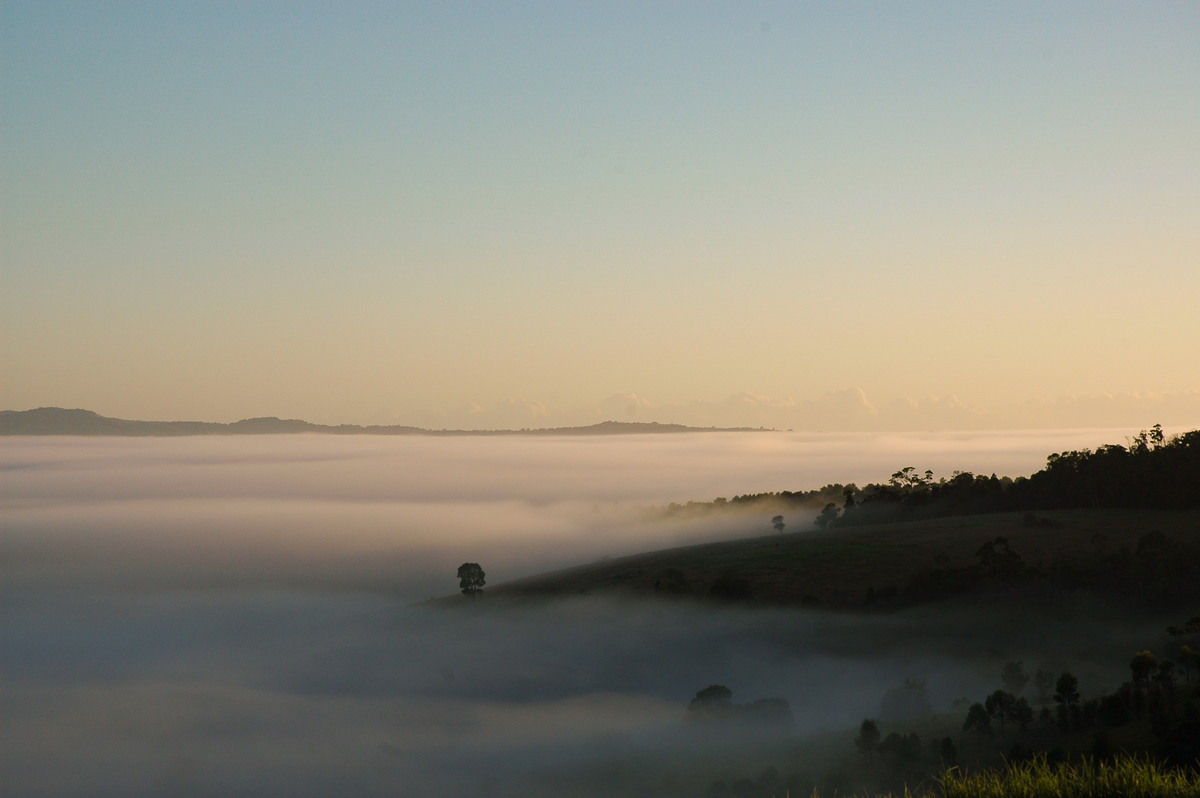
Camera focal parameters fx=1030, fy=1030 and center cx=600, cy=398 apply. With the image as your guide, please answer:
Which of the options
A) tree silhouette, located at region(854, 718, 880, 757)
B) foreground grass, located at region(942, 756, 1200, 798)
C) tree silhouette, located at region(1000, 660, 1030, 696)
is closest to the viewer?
foreground grass, located at region(942, 756, 1200, 798)

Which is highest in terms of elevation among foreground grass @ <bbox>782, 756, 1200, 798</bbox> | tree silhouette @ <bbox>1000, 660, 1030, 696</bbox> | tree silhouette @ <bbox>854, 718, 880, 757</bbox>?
foreground grass @ <bbox>782, 756, 1200, 798</bbox>

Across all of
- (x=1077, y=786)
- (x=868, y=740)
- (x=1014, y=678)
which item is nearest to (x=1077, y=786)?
(x=1077, y=786)

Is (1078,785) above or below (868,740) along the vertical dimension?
above

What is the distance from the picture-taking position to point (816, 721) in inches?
7766

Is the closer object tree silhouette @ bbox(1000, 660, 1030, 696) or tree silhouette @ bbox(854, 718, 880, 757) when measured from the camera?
tree silhouette @ bbox(854, 718, 880, 757)

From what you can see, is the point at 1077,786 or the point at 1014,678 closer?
the point at 1077,786

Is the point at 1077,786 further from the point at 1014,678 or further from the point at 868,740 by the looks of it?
the point at 1014,678

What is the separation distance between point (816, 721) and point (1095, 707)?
80.4 m

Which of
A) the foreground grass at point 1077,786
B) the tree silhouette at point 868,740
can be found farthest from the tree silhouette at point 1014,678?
the foreground grass at point 1077,786

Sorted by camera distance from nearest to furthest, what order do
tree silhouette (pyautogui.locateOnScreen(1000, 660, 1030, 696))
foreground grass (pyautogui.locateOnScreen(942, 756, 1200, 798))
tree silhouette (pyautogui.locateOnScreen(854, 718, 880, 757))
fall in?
foreground grass (pyautogui.locateOnScreen(942, 756, 1200, 798)) < tree silhouette (pyautogui.locateOnScreen(854, 718, 880, 757)) < tree silhouette (pyautogui.locateOnScreen(1000, 660, 1030, 696))

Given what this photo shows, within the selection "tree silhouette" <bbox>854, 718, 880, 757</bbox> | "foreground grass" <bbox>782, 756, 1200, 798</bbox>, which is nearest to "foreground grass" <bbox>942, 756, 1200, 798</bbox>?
"foreground grass" <bbox>782, 756, 1200, 798</bbox>

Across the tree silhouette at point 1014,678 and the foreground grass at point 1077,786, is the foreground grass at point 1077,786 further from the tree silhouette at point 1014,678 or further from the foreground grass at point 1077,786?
the tree silhouette at point 1014,678

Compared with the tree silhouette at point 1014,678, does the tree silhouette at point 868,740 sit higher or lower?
lower

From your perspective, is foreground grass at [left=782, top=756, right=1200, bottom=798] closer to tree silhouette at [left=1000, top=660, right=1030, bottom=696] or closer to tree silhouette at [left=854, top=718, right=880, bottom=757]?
tree silhouette at [left=854, top=718, right=880, bottom=757]
